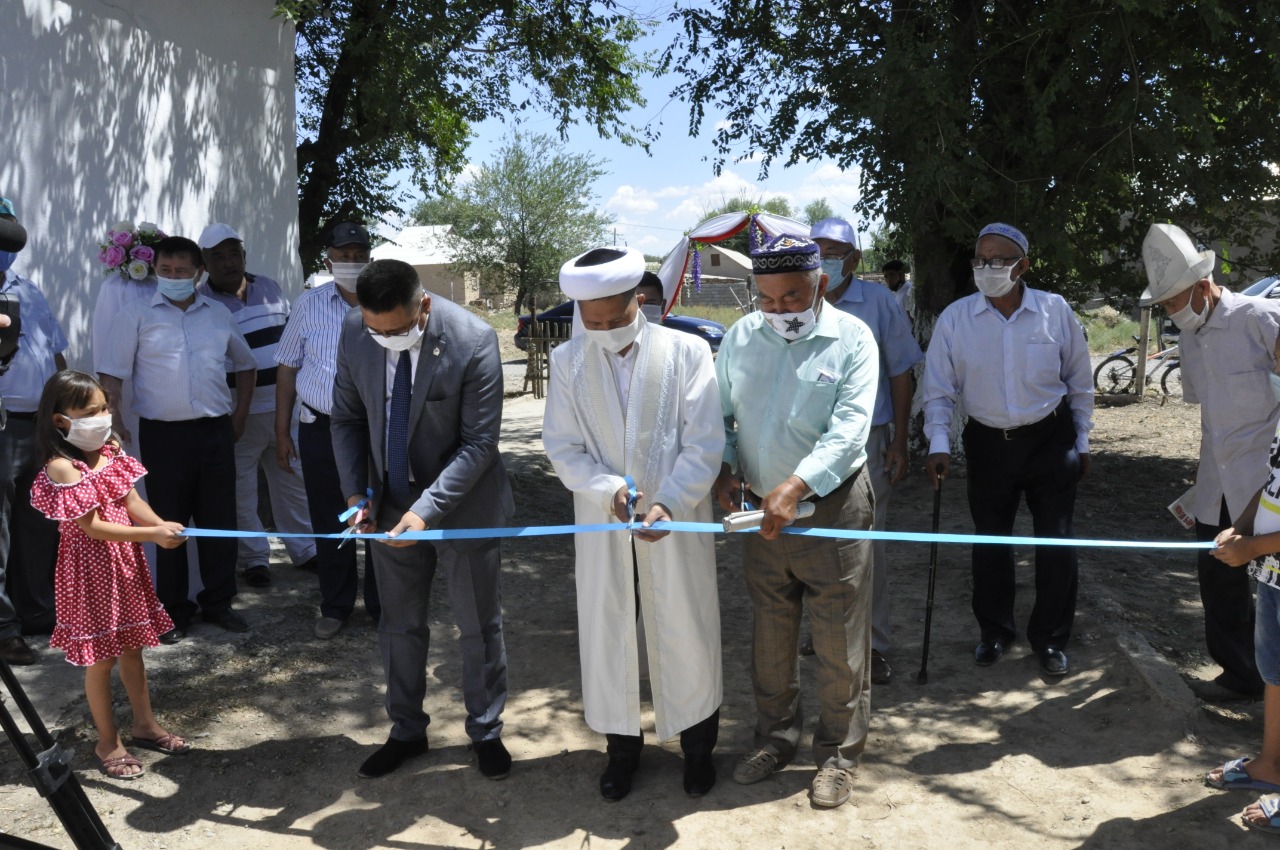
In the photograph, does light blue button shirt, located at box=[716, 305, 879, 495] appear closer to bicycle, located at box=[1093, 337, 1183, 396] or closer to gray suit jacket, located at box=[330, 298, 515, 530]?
gray suit jacket, located at box=[330, 298, 515, 530]

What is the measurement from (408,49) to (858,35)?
129 inches

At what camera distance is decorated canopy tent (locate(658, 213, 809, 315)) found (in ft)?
31.7

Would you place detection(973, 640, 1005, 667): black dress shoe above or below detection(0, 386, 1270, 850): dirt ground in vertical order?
above

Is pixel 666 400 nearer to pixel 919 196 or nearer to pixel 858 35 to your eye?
pixel 919 196

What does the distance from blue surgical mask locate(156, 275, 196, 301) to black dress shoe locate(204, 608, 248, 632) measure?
1.77 metres

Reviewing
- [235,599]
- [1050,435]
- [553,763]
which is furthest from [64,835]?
[1050,435]

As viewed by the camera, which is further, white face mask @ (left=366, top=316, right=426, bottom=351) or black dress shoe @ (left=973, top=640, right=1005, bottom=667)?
black dress shoe @ (left=973, top=640, right=1005, bottom=667)

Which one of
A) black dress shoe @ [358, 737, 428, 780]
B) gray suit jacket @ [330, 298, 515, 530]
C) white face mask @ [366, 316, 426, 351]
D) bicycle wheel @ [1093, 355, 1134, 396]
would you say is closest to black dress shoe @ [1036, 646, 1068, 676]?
gray suit jacket @ [330, 298, 515, 530]

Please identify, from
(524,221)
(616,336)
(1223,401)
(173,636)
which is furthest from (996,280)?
(524,221)

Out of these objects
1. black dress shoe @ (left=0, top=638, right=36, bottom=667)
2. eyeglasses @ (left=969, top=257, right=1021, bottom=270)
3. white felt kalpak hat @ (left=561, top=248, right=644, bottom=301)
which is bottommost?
black dress shoe @ (left=0, top=638, right=36, bottom=667)

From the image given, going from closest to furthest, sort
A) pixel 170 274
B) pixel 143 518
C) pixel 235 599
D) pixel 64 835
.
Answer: pixel 64 835 < pixel 143 518 < pixel 170 274 < pixel 235 599

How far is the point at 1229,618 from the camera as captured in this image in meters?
4.86

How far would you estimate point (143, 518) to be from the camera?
435 centimetres

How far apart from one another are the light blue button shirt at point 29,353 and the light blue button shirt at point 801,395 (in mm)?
3715
